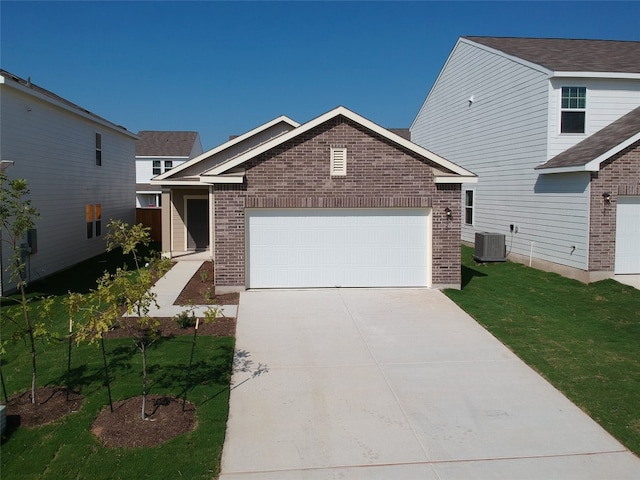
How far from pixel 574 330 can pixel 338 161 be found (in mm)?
6541

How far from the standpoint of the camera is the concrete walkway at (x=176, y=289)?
11.7 m

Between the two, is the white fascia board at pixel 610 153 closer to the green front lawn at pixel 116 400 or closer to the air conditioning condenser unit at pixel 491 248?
the air conditioning condenser unit at pixel 491 248

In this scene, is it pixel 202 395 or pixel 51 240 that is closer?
Result: pixel 202 395

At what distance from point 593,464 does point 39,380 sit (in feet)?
23.6

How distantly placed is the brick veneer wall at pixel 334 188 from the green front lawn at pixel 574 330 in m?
A: 1.97

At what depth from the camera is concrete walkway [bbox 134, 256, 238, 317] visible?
38.4ft

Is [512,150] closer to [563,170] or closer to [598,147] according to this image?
[563,170]

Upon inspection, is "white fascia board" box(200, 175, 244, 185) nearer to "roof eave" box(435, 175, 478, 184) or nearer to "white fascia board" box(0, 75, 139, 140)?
"roof eave" box(435, 175, 478, 184)

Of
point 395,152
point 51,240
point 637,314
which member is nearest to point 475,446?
point 637,314

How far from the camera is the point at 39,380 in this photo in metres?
7.82

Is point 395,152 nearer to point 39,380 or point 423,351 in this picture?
point 423,351

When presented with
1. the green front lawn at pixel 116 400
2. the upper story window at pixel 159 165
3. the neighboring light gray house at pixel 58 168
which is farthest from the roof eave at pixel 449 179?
the upper story window at pixel 159 165

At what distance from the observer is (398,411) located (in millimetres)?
7113

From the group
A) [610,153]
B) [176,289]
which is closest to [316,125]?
[176,289]
